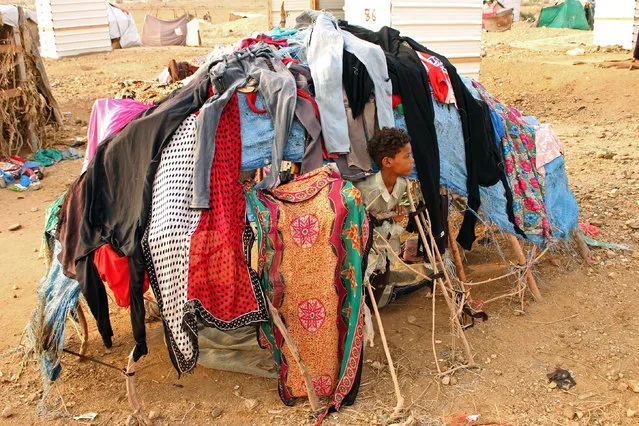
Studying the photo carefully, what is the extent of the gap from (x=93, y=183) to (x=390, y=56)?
196 cm

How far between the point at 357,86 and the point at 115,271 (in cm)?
170

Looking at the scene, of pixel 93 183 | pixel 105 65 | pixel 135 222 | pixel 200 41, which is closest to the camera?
pixel 135 222

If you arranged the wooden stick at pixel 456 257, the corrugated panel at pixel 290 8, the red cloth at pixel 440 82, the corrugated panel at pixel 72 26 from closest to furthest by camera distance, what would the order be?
the red cloth at pixel 440 82
the wooden stick at pixel 456 257
the corrugated panel at pixel 290 8
the corrugated panel at pixel 72 26

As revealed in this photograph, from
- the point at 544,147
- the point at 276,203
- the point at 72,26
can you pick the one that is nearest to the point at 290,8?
the point at 544,147

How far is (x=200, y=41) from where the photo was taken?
2023cm

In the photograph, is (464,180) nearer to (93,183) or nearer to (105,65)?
(93,183)

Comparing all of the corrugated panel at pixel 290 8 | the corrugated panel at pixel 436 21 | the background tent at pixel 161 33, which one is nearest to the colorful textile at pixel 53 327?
the corrugated panel at pixel 436 21

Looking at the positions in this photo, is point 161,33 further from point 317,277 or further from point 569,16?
point 317,277

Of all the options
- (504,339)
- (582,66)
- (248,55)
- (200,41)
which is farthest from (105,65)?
(504,339)

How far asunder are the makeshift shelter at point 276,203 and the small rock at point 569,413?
2.16 ft

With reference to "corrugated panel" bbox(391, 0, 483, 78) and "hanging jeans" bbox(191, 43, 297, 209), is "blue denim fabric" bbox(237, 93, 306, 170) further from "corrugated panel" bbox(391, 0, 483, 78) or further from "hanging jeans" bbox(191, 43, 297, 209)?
"corrugated panel" bbox(391, 0, 483, 78)

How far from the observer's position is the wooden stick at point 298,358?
3145 millimetres

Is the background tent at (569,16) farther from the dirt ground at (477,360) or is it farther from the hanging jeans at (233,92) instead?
the hanging jeans at (233,92)

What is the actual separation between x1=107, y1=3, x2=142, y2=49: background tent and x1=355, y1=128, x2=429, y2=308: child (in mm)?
16308
